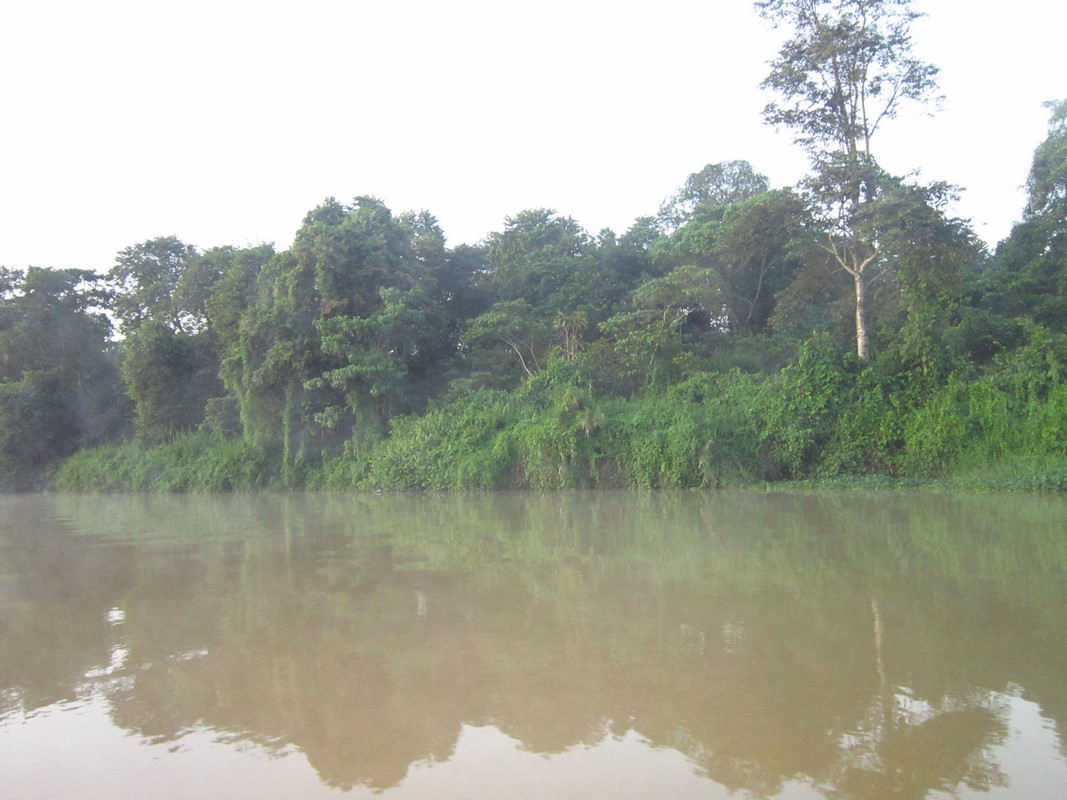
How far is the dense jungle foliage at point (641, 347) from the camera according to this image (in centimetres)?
1684

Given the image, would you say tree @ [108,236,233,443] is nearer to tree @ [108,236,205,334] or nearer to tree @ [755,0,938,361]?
tree @ [108,236,205,334]

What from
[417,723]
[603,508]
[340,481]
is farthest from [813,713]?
[340,481]

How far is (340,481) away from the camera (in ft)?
A: 73.0

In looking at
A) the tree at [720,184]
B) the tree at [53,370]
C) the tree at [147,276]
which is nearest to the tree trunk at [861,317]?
the tree at [720,184]

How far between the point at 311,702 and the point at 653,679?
1713 mm

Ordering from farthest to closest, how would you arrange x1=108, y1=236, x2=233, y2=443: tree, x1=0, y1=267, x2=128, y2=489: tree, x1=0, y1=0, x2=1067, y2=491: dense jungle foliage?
x1=0, y1=267, x2=128, y2=489: tree → x1=108, y1=236, x2=233, y2=443: tree → x1=0, y1=0, x2=1067, y2=491: dense jungle foliage

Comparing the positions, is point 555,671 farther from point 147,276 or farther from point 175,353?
point 147,276

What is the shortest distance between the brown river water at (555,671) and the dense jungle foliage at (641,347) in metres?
8.51

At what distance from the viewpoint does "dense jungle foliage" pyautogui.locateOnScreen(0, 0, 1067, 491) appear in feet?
55.3

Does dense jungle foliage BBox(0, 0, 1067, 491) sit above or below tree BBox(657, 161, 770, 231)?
below

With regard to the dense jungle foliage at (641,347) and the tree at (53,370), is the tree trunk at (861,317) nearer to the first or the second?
the dense jungle foliage at (641,347)

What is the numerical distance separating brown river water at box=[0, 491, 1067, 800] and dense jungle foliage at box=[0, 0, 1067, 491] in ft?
27.9

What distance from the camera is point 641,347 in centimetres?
2044

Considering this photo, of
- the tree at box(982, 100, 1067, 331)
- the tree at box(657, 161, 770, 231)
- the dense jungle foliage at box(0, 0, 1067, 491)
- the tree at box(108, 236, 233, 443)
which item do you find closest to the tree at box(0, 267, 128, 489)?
the dense jungle foliage at box(0, 0, 1067, 491)
